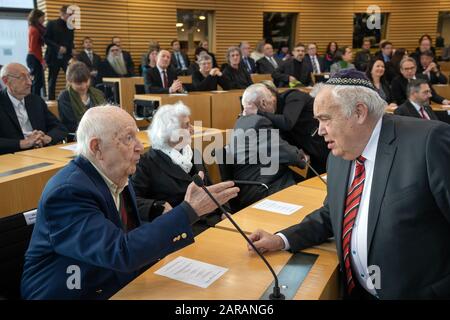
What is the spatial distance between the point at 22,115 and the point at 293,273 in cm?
352

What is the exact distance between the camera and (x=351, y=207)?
5.46ft

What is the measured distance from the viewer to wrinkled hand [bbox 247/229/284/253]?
1807 mm

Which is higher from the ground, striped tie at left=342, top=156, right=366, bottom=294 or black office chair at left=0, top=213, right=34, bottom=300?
striped tie at left=342, top=156, right=366, bottom=294

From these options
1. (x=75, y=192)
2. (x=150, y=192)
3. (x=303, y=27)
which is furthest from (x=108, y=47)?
(x=75, y=192)

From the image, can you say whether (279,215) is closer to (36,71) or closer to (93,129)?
(93,129)

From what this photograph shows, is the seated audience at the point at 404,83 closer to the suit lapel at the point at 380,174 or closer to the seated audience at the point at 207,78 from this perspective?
the seated audience at the point at 207,78

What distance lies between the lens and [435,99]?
7.12 m

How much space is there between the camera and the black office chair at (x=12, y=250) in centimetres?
180

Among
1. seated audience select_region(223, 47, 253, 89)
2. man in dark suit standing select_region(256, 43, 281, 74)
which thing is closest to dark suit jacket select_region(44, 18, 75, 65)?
seated audience select_region(223, 47, 253, 89)

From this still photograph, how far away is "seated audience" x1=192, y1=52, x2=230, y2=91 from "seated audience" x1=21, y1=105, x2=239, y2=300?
216 inches

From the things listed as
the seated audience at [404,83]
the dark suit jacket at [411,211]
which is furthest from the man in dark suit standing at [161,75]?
the dark suit jacket at [411,211]

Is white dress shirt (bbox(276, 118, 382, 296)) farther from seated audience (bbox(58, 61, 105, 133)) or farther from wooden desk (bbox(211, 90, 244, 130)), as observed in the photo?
wooden desk (bbox(211, 90, 244, 130))

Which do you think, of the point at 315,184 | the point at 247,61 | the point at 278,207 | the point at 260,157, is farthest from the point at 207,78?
the point at 278,207
